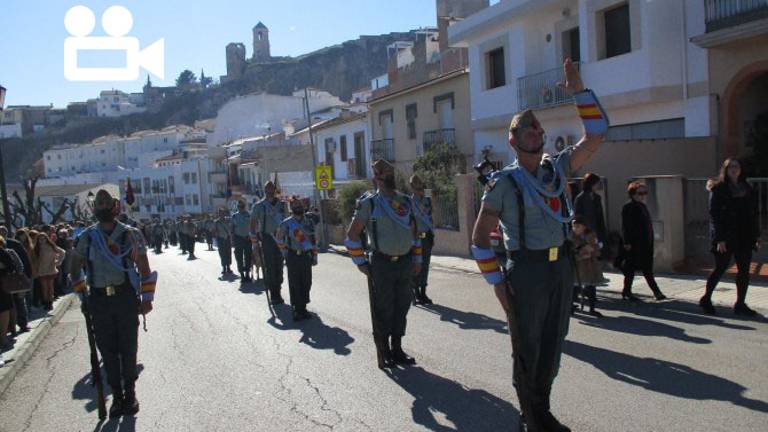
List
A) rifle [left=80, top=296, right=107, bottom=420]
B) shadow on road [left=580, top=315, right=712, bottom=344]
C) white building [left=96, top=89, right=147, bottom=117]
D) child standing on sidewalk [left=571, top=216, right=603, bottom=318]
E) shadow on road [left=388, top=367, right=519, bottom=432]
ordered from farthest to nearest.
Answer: white building [left=96, top=89, right=147, bottom=117] → child standing on sidewalk [left=571, top=216, right=603, bottom=318] → shadow on road [left=580, top=315, right=712, bottom=344] → rifle [left=80, top=296, right=107, bottom=420] → shadow on road [left=388, top=367, right=519, bottom=432]

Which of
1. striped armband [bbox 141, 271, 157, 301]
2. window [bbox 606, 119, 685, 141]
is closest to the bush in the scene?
window [bbox 606, 119, 685, 141]

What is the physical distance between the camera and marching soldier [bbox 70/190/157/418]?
20.8 feet

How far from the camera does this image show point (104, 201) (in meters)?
6.43

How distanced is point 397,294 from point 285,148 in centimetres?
4456

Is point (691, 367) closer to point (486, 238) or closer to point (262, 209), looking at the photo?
point (486, 238)

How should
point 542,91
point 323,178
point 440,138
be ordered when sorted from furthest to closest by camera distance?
1. point 440,138
2. point 323,178
3. point 542,91

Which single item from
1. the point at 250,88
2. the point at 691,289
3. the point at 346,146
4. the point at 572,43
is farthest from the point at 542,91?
the point at 250,88

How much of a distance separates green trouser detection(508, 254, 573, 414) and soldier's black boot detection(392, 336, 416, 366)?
2568 millimetres

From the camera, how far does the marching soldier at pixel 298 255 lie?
10406mm

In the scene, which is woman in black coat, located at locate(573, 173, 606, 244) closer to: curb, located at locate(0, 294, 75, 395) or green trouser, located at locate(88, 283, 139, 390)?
green trouser, located at locate(88, 283, 139, 390)

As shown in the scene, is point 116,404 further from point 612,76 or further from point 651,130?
point 612,76

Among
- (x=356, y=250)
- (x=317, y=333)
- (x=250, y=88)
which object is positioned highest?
(x=250, y=88)

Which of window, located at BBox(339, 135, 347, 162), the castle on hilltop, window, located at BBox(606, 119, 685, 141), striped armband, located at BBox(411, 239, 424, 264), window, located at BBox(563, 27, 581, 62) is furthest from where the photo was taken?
the castle on hilltop

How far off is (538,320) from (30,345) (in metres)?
8.30
